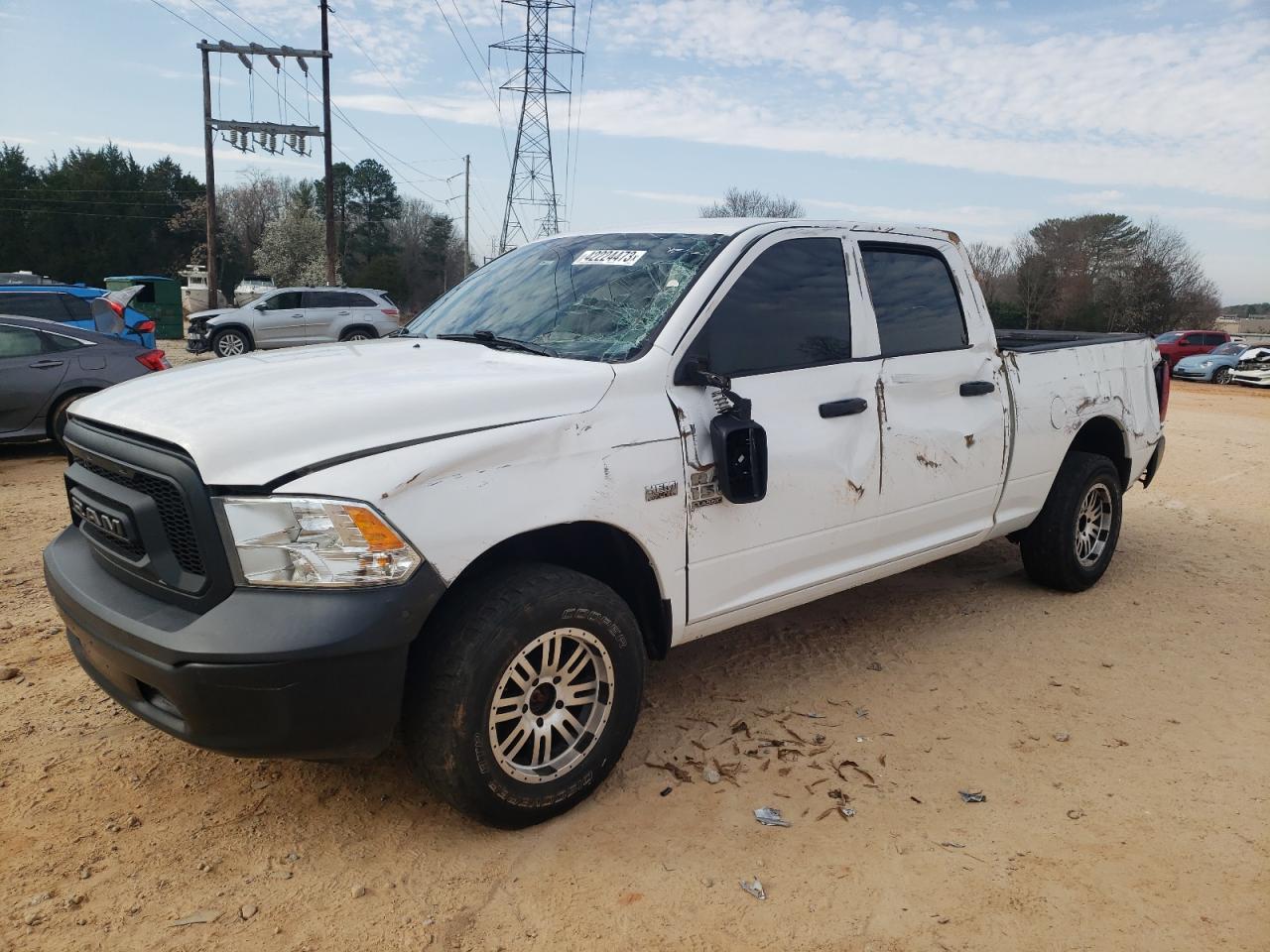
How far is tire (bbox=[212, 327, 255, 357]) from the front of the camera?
21.7m

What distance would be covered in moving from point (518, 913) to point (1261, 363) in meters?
28.4

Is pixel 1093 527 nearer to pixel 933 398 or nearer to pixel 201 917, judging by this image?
pixel 933 398

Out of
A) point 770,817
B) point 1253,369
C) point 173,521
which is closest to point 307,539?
point 173,521

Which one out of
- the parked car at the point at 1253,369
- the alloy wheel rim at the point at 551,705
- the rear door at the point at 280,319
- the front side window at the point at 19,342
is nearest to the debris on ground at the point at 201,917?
the alloy wheel rim at the point at 551,705

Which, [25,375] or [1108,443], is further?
[25,375]

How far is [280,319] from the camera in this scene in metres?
22.2

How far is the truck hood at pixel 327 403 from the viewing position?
247cm

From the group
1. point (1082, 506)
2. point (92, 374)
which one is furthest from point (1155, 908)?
point (92, 374)

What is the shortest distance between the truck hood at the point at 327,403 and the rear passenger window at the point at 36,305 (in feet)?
35.3

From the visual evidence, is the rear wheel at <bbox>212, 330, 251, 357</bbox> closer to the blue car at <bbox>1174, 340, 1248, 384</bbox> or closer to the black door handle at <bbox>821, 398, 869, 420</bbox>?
the black door handle at <bbox>821, 398, 869, 420</bbox>

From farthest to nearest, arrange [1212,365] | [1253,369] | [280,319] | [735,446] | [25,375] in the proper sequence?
[1212,365], [1253,369], [280,319], [25,375], [735,446]

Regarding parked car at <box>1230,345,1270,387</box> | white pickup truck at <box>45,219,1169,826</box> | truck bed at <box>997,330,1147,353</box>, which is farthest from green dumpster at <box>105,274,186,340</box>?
parked car at <box>1230,345,1270,387</box>

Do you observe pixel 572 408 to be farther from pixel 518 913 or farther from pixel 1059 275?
pixel 1059 275

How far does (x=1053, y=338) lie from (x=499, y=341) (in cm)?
403
